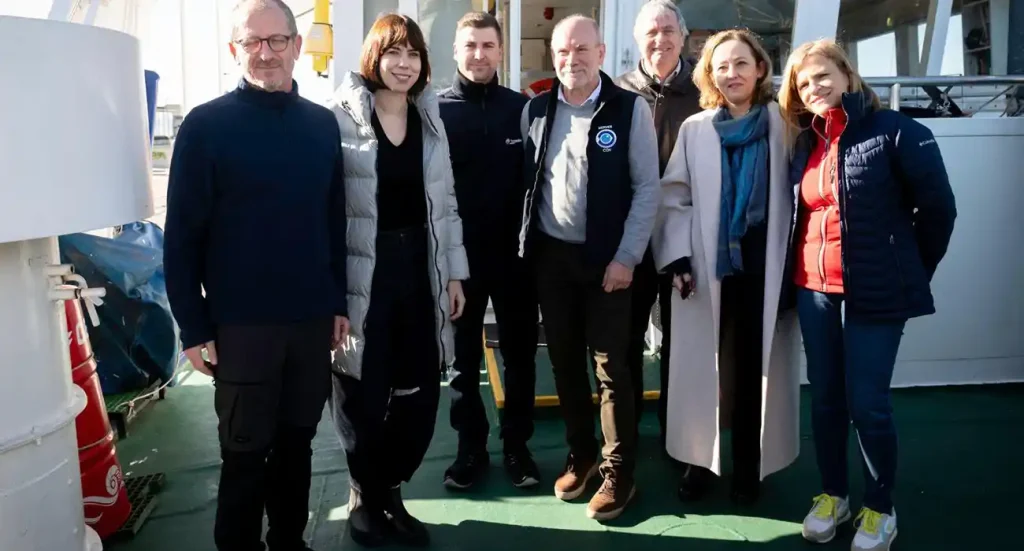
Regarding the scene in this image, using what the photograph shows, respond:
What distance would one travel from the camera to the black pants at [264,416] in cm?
222

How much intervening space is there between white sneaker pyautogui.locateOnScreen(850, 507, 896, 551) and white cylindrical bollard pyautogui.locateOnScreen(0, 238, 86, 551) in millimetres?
2496

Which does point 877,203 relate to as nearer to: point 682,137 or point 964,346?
point 682,137

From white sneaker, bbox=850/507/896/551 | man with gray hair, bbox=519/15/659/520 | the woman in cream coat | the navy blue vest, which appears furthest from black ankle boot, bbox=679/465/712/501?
the navy blue vest

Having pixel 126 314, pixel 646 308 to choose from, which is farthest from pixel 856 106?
pixel 126 314

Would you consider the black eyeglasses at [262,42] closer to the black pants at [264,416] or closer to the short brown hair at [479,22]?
the black pants at [264,416]

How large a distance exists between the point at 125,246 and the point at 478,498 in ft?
8.36

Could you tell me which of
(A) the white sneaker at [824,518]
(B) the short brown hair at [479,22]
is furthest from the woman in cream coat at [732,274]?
(B) the short brown hair at [479,22]

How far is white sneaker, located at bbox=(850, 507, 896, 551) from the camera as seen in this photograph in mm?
2656

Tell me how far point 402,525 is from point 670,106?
73.9 inches

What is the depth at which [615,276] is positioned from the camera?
280cm

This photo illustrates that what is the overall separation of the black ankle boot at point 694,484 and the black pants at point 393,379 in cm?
107

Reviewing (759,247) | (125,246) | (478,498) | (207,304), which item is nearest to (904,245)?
(759,247)

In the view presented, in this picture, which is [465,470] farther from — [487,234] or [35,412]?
[35,412]

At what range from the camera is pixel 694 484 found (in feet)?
10.4
